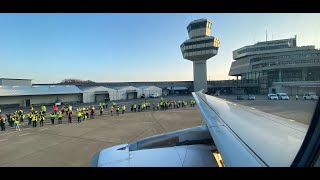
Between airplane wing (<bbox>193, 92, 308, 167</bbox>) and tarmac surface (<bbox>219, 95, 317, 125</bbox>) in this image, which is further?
airplane wing (<bbox>193, 92, 308, 167</bbox>)

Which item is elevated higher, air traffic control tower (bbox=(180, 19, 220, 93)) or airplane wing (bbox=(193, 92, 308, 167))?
air traffic control tower (bbox=(180, 19, 220, 93))

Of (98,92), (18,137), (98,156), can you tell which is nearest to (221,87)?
(98,92)

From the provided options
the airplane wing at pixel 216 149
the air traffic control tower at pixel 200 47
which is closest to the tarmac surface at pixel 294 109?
the airplane wing at pixel 216 149

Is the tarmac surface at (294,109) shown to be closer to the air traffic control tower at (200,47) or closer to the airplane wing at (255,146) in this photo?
the airplane wing at (255,146)

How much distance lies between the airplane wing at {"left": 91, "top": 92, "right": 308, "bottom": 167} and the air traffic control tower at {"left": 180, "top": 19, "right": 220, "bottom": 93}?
6527cm

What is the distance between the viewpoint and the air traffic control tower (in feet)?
220

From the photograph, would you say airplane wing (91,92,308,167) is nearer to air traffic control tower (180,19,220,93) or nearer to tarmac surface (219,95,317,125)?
tarmac surface (219,95,317,125)

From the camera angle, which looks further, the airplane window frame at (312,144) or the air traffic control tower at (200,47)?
the air traffic control tower at (200,47)

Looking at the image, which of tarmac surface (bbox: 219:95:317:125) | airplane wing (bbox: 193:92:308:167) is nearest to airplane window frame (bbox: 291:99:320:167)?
tarmac surface (bbox: 219:95:317:125)

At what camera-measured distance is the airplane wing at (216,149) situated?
236 cm

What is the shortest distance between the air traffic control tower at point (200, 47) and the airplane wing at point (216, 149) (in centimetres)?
6527
